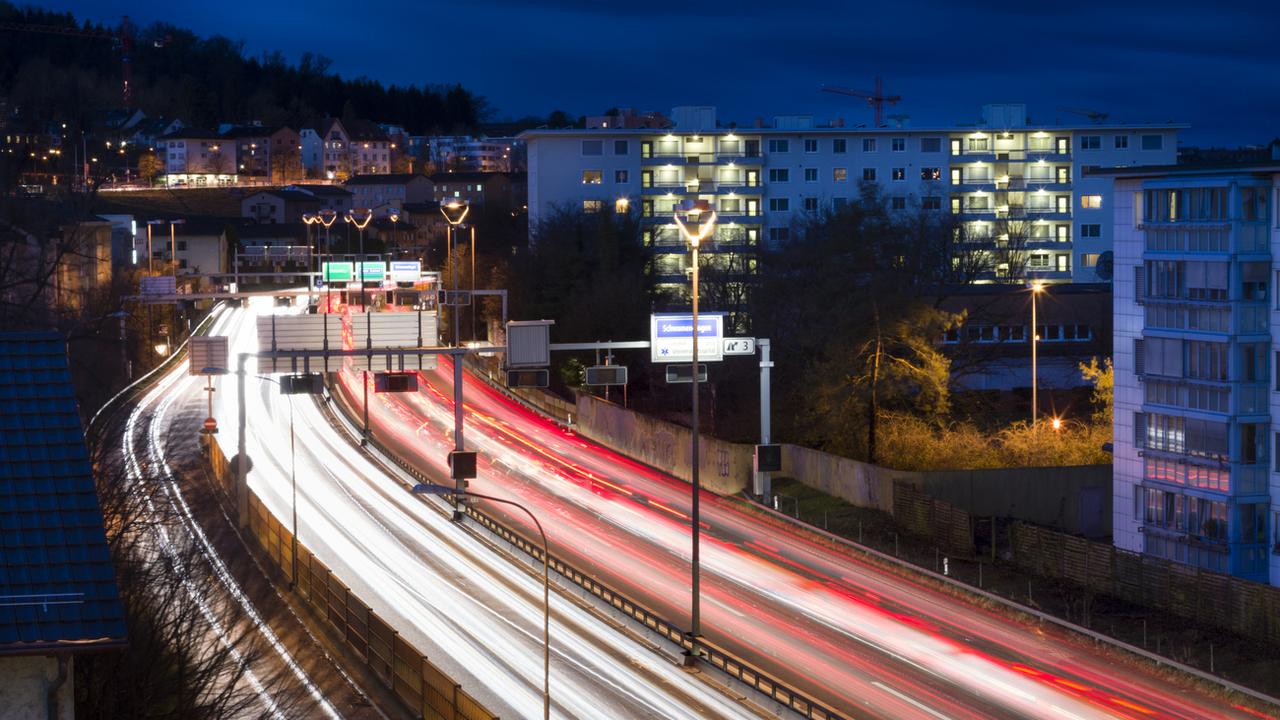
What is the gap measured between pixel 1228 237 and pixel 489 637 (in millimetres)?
19206

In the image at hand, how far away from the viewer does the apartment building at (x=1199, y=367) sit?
34031 millimetres

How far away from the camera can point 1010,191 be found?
97.1 metres

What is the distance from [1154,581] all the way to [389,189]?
158957 mm

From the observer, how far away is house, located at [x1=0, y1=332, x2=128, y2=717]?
11633mm

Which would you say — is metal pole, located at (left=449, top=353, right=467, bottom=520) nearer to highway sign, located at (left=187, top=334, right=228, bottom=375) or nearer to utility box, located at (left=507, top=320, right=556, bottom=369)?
utility box, located at (left=507, top=320, right=556, bottom=369)

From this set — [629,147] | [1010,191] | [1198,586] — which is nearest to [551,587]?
[1198,586]

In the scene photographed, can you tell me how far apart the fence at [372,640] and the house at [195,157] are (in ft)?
546

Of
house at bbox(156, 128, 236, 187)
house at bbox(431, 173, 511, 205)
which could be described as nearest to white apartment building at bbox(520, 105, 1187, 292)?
house at bbox(431, 173, 511, 205)

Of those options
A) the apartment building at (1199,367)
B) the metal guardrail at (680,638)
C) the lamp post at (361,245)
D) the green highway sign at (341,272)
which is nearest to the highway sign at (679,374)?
the metal guardrail at (680,638)

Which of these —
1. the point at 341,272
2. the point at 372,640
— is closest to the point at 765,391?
the point at 372,640

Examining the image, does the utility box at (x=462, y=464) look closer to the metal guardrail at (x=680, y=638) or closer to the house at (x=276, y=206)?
the metal guardrail at (x=680, y=638)

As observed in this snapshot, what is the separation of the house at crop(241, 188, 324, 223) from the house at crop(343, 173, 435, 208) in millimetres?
16170

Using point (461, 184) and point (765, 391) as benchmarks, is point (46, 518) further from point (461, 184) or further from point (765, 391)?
point (461, 184)

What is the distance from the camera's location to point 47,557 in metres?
12.1
